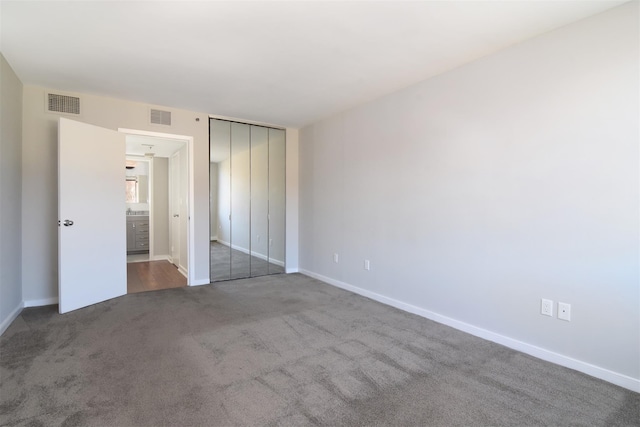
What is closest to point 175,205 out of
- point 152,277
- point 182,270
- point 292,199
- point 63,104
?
point 182,270

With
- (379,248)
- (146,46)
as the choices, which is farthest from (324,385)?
(146,46)

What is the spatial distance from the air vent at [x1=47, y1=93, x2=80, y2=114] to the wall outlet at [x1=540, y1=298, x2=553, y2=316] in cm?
499

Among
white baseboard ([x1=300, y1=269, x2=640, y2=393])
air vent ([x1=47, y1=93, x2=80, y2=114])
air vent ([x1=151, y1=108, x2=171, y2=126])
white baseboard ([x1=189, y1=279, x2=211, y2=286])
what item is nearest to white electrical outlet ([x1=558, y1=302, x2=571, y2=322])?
white baseboard ([x1=300, y1=269, x2=640, y2=393])

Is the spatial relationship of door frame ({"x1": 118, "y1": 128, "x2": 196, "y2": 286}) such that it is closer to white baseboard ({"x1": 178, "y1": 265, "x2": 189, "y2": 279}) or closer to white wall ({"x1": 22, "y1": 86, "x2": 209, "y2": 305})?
white baseboard ({"x1": 178, "y1": 265, "x2": 189, "y2": 279})

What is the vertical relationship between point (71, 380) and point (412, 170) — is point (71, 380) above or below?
below

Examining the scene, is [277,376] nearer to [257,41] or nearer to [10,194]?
[257,41]

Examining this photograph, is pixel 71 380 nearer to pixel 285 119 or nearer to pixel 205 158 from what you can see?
pixel 205 158

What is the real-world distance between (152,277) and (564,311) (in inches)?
204

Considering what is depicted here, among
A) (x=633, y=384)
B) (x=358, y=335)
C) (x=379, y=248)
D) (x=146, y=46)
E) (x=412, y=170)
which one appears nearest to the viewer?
(x=633, y=384)

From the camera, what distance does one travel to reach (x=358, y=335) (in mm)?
2779

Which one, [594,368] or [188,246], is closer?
[594,368]

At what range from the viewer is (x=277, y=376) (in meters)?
2.10

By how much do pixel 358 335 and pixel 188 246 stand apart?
289cm

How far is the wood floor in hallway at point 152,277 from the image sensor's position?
4438 millimetres
